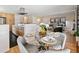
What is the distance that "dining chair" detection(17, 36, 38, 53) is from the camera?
4.81ft

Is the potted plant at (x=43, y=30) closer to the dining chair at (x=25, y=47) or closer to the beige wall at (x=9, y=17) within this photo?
the dining chair at (x=25, y=47)

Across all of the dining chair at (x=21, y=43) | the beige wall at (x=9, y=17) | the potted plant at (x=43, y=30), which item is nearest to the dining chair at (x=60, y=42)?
the potted plant at (x=43, y=30)

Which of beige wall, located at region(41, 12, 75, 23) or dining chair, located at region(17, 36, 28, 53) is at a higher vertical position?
beige wall, located at region(41, 12, 75, 23)

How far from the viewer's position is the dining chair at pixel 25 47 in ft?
4.81

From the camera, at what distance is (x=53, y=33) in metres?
1.48

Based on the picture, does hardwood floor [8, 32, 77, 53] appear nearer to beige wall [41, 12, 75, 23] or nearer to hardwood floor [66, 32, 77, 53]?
hardwood floor [66, 32, 77, 53]

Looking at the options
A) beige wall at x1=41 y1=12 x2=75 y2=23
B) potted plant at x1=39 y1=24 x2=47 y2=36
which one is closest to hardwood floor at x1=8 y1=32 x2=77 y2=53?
beige wall at x1=41 y1=12 x2=75 y2=23

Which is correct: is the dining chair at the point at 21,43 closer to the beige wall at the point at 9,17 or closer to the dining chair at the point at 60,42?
the beige wall at the point at 9,17

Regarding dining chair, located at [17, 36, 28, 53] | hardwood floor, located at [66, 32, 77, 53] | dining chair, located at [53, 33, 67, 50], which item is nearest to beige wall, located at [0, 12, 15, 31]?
dining chair, located at [17, 36, 28, 53]

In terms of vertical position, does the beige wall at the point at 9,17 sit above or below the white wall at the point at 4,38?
above

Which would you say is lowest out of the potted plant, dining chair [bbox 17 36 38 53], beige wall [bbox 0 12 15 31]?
dining chair [bbox 17 36 38 53]

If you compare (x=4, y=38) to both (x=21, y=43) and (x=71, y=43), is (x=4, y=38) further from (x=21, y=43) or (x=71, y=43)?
(x=71, y=43)

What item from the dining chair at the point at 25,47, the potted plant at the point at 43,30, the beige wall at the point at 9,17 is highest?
the beige wall at the point at 9,17

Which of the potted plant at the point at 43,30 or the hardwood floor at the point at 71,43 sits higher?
the potted plant at the point at 43,30
